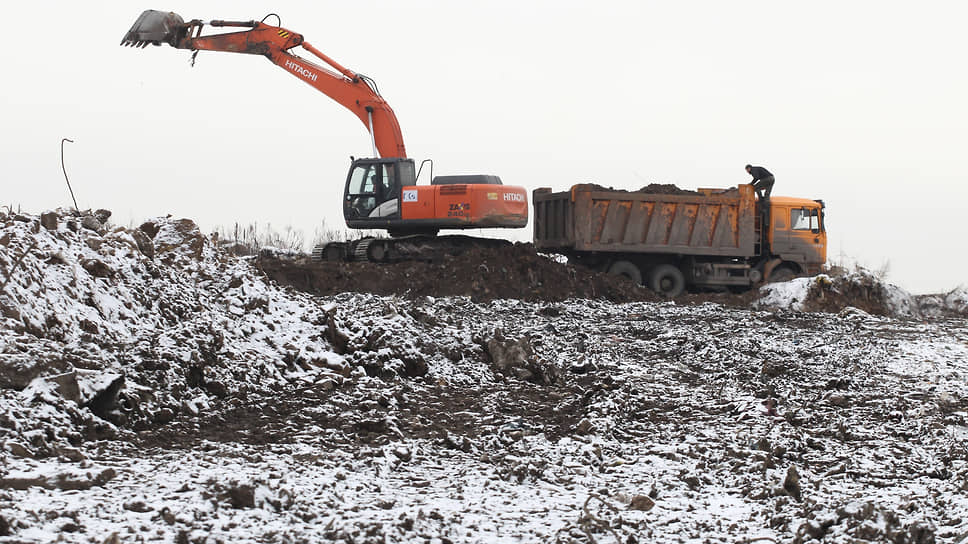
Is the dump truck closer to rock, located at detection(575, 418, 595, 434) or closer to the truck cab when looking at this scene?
the truck cab

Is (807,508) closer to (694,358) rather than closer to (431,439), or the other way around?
(431,439)

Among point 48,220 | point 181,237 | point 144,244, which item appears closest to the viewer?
point 48,220

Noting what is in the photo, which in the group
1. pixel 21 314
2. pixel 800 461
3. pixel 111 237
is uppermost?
pixel 111 237

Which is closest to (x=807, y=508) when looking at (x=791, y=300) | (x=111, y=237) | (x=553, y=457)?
(x=553, y=457)

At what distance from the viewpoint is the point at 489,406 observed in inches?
326

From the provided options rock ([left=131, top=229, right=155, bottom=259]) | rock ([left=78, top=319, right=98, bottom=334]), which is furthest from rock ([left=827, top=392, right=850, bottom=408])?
rock ([left=131, top=229, right=155, bottom=259])

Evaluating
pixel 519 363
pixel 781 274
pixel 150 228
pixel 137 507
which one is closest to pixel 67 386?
pixel 137 507

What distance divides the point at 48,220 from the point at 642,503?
240 inches

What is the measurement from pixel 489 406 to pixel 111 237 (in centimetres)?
419

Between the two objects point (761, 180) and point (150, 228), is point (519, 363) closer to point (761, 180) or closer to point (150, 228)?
point (150, 228)

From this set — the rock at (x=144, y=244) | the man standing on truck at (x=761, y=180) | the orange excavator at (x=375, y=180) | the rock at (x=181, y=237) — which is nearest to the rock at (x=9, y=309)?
the rock at (x=144, y=244)

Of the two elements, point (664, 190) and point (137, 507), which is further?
point (664, 190)

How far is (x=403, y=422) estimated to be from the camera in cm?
755

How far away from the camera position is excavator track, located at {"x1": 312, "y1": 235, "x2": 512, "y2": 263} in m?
19.0
